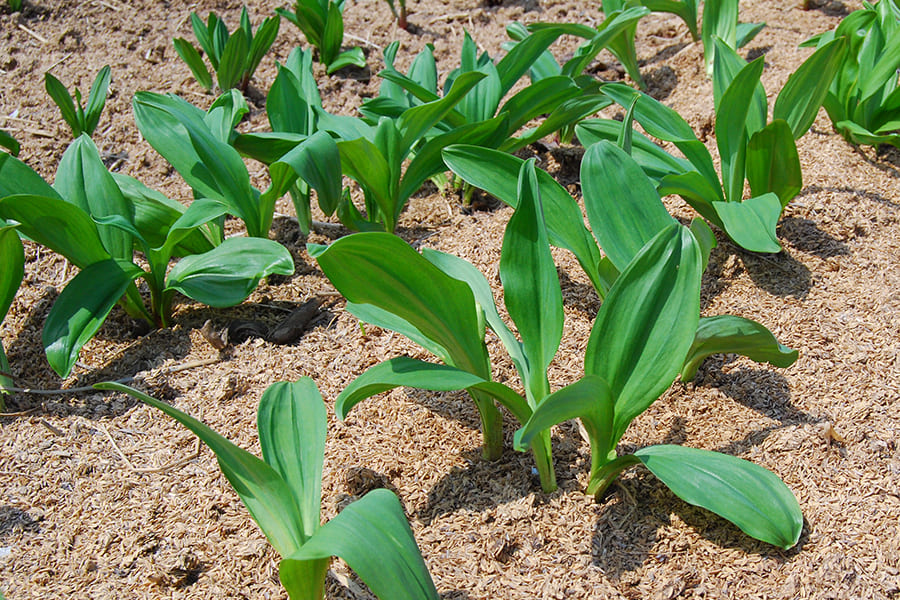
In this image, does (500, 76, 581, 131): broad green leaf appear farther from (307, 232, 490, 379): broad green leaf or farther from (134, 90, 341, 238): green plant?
(307, 232, 490, 379): broad green leaf

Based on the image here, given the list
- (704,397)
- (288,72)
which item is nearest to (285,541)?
(704,397)

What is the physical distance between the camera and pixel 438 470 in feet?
4.73

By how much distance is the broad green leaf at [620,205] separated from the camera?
5.02ft

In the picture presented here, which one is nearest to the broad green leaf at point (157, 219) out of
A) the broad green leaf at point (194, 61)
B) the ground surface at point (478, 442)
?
the ground surface at point (478, 442)

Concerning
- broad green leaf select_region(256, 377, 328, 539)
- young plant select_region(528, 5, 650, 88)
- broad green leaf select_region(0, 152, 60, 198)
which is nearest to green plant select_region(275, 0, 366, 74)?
young plant select_region(528, 5, 650, 88)

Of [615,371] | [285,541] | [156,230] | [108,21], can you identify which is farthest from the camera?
[108,21]

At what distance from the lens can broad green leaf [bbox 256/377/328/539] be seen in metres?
1.19

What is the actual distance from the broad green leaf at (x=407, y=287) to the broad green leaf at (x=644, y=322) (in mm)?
209

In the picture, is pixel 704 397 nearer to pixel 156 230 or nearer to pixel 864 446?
pixel 864 446

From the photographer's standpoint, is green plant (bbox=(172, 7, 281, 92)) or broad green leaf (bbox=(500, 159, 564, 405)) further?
green plant (bbox=(172, 7, 281, 92))

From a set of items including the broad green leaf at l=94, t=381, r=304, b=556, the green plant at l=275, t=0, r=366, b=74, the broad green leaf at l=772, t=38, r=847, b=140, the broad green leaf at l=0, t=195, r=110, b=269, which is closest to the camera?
the broad green leaf at l=94, t=381, r=304, b=556

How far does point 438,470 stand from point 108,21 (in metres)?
2.62

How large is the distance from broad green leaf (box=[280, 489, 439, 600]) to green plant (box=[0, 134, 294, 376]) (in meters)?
0.85

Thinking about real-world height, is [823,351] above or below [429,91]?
below
